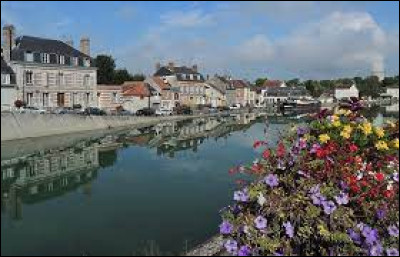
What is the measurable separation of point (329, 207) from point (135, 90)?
5798cm

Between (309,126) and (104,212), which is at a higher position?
(309,126)

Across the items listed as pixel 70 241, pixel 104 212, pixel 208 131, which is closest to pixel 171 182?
pixel 104 212

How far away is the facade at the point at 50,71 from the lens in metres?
47.5

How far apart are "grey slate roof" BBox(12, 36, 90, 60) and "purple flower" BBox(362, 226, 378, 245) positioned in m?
45.7

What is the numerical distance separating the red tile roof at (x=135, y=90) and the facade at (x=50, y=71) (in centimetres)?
643

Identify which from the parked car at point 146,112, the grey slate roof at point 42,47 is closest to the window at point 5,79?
the grey slate roof at point 42,47

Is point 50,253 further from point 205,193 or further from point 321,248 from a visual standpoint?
point 205,193

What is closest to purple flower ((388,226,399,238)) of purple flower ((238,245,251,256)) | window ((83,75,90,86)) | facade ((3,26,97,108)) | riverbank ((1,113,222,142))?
purple flower ((238,245,251,256))

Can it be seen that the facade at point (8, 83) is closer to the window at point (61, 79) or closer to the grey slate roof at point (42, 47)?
the grey slate roof at point (42, 47)

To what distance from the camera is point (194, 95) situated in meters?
79.5

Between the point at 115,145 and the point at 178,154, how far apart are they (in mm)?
5746

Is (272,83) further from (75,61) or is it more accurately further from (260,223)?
(260,223)

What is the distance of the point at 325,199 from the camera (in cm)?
605

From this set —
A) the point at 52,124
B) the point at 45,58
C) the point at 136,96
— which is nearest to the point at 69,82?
the point at 45,58
